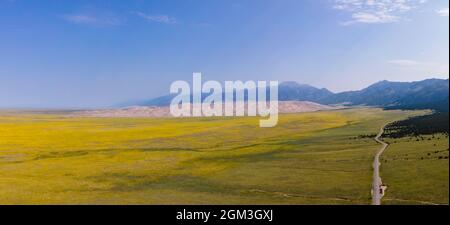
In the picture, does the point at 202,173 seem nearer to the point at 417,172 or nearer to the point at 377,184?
the point at 377,184

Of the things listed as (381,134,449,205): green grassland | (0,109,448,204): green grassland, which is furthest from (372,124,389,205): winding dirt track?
(0,109,448,204): green grassland

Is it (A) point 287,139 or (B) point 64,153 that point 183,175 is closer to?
(B) point 64,153

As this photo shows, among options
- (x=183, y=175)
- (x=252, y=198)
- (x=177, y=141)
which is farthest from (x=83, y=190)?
(x=177, y=141)

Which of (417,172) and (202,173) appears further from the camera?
(202,173)

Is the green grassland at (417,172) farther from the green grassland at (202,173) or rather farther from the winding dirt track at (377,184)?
the winding dirt track at (377,184)

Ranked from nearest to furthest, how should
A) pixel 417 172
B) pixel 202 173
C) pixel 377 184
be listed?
pixel 377 184 → pixel 417 172 → pixel 202 173

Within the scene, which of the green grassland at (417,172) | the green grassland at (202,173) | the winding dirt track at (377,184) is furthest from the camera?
the green grassland at (202,173)

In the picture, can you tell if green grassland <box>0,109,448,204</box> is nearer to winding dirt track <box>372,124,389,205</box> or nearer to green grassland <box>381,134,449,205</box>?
green grassland <box>381,134,449,205</box>

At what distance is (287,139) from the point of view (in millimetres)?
99188

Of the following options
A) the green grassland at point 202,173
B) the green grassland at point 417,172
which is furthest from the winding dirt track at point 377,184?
the green grassland at point 202,173

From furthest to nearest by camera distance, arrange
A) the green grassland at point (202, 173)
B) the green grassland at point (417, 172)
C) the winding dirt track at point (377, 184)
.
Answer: the green grassland at point (202, 173), the green grassland at point (417, 172), the winding dirt track at point (377, 184)

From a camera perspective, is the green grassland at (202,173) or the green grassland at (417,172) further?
the green grassland at (202,173)

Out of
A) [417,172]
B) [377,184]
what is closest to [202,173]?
[377,184]
